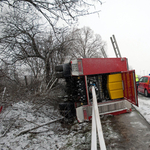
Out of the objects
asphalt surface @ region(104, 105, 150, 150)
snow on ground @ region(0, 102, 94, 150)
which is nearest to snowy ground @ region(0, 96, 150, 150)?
snow on ground @ region(0, 102, 94, 150)

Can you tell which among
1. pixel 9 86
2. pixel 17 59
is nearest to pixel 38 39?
pixel 17 59

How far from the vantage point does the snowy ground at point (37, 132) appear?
3.62m

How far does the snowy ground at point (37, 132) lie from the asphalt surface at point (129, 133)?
0.17 metres

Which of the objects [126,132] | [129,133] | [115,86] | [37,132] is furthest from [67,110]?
[129,133]

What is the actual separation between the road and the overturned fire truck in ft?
A: 2.01

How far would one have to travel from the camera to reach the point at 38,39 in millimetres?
10469

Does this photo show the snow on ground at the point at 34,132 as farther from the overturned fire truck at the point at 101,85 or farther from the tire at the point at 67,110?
the overturned fire truck at the point at 101,85

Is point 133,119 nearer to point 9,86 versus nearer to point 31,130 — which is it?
point 31,130

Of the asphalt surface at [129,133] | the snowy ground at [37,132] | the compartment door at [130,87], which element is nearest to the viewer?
the asphalt surface at [129,133]

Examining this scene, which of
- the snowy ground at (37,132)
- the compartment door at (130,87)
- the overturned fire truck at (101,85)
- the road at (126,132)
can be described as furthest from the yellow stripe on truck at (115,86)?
the snowy ground at (37,132)

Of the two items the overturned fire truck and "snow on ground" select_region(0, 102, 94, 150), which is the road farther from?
"snow on ground" select_region(0, 102, 94, 150)

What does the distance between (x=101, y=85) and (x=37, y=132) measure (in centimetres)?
343

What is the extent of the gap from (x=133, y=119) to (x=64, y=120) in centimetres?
279

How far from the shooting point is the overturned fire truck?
536cm
